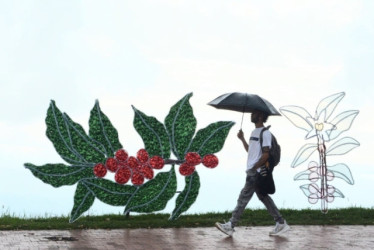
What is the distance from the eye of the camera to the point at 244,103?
10.4 m

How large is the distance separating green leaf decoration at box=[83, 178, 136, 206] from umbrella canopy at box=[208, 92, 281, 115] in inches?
87.2

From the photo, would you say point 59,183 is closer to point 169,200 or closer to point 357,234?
point 169,200

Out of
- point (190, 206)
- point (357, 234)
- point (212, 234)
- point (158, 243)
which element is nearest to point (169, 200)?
point (190, 206)

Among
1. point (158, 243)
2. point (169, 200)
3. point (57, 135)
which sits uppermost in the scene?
point (57, 135)

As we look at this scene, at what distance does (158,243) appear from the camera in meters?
9.66

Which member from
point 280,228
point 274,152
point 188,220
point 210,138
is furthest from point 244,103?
point 188,220

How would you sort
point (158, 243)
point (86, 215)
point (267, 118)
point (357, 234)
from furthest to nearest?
point (86, 215) < point (357, 234) < point (267, 118) < point (158, 243)

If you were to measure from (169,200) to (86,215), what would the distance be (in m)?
1.80

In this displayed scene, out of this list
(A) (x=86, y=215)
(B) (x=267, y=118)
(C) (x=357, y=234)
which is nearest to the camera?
(B) (x=267, y=118)

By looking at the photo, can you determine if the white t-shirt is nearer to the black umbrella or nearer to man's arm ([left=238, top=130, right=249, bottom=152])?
man's arm ([left=238, top=130, right=249, bottom=152])

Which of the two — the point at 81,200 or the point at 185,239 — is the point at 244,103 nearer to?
the point at 185,239

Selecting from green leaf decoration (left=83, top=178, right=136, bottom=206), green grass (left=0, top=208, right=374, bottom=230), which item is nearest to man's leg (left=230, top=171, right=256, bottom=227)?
green grass (left=0, top=208, right=374, bottom=230)

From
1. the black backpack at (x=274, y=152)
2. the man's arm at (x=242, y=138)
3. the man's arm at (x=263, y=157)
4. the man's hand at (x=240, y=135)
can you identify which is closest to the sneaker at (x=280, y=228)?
the black backpack at (x=274, y=152)

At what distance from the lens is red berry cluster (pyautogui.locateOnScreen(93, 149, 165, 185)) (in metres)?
11.6
